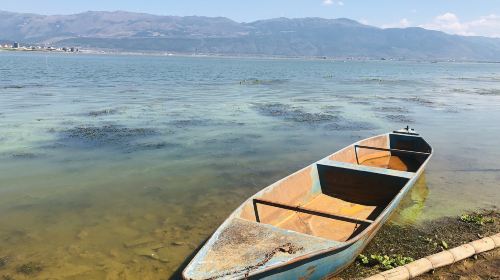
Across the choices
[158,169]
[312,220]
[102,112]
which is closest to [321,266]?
[312,220]

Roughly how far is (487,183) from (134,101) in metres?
26.2

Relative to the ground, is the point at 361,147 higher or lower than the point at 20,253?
higher

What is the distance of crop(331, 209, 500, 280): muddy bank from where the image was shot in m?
8.66

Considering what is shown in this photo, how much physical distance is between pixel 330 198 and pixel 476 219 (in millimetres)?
3943

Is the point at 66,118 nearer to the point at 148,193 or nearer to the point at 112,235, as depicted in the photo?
the point at 148,193

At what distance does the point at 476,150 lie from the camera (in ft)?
65.2

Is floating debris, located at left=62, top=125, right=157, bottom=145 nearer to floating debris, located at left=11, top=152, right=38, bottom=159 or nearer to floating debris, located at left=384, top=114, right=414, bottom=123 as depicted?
floating debris, located at left=11, top=152, right=38, bottom=159

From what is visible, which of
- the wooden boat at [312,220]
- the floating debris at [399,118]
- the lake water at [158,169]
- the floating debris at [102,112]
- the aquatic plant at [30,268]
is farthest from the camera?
the floating debris at [399,118]

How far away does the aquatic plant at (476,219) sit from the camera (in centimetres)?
1129

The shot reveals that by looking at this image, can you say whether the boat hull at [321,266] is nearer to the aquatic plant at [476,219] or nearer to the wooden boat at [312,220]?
the wooden boat at [312,220]

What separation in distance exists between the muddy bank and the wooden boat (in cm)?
49

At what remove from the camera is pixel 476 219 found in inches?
449

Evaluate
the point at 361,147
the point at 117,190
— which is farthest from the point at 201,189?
the point at 361,147

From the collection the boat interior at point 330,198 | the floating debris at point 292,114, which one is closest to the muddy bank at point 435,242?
the boat interior at point 330,198
